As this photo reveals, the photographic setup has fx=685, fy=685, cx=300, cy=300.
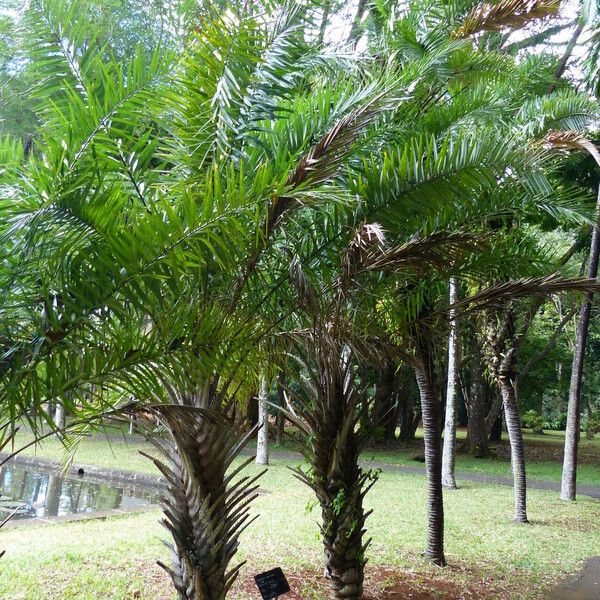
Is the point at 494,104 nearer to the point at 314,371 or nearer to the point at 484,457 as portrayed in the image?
the point at 314,371

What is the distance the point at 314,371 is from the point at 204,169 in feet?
7.17

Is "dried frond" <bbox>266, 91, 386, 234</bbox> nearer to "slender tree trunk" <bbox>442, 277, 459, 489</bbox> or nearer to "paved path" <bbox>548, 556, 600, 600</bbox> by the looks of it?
"paved path" <bbox>548, 556, 600, 600</bbox>

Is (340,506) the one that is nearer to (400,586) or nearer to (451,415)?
(400,586)

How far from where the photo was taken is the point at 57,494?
11.9 m

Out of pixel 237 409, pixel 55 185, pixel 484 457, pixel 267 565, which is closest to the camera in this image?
pixel 55 185

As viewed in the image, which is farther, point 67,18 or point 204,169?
point 204,169

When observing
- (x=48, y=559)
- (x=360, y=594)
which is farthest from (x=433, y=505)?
(x=48, y=559)

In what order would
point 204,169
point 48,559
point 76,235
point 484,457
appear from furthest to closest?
point 484,457
point 48,559
point 204,169
point 76,235

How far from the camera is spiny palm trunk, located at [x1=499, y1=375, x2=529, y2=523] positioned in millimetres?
10633

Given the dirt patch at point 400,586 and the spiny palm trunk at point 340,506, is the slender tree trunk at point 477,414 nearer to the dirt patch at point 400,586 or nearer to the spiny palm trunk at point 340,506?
the dirt patch at point 400,586

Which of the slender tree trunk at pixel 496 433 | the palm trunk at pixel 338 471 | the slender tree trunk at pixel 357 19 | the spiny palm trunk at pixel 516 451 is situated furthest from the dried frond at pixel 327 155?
the slender tree trunk at pixel 496 433

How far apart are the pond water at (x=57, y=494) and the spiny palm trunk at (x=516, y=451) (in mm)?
5803

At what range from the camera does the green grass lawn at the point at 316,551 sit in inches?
238

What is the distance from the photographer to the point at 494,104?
25.3 feet
